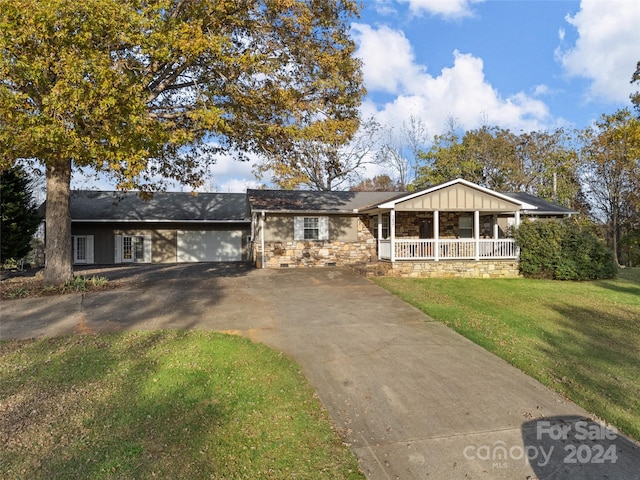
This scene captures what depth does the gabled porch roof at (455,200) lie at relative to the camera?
15.4 metres

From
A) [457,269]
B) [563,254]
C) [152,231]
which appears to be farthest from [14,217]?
[563,254]

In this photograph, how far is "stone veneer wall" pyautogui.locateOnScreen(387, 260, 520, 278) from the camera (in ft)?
49.5

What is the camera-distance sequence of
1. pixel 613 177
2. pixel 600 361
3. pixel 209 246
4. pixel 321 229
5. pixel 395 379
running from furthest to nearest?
1. pixel 613 177
2. pixel 209 246
3. pixel 321 229
4. pixel 600 361
5. pixel 395 379

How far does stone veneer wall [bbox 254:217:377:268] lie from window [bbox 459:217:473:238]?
4.12 metres

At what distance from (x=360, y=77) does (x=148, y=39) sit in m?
5.91

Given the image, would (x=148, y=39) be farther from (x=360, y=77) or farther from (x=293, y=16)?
(x=360, y=77)

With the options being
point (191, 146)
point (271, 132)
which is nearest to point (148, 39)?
point (271, 132)

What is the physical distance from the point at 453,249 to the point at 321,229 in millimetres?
5480

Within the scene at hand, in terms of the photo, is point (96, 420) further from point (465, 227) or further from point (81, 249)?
point (81, 249)

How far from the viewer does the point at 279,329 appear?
24.0 feet

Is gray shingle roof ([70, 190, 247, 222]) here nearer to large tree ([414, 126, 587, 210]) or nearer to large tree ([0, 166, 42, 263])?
large tree ([0, 166, 42, 263])

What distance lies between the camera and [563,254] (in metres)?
15.0

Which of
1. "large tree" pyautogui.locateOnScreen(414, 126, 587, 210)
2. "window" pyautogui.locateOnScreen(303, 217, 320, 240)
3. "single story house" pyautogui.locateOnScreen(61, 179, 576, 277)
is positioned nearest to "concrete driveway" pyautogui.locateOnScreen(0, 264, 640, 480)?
"single story house" pyautogui.locateOnScreen(61, 179, 576, 277)

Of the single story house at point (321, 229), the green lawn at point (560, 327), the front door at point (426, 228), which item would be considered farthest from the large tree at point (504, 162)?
the green lawn at point (560, 327)
